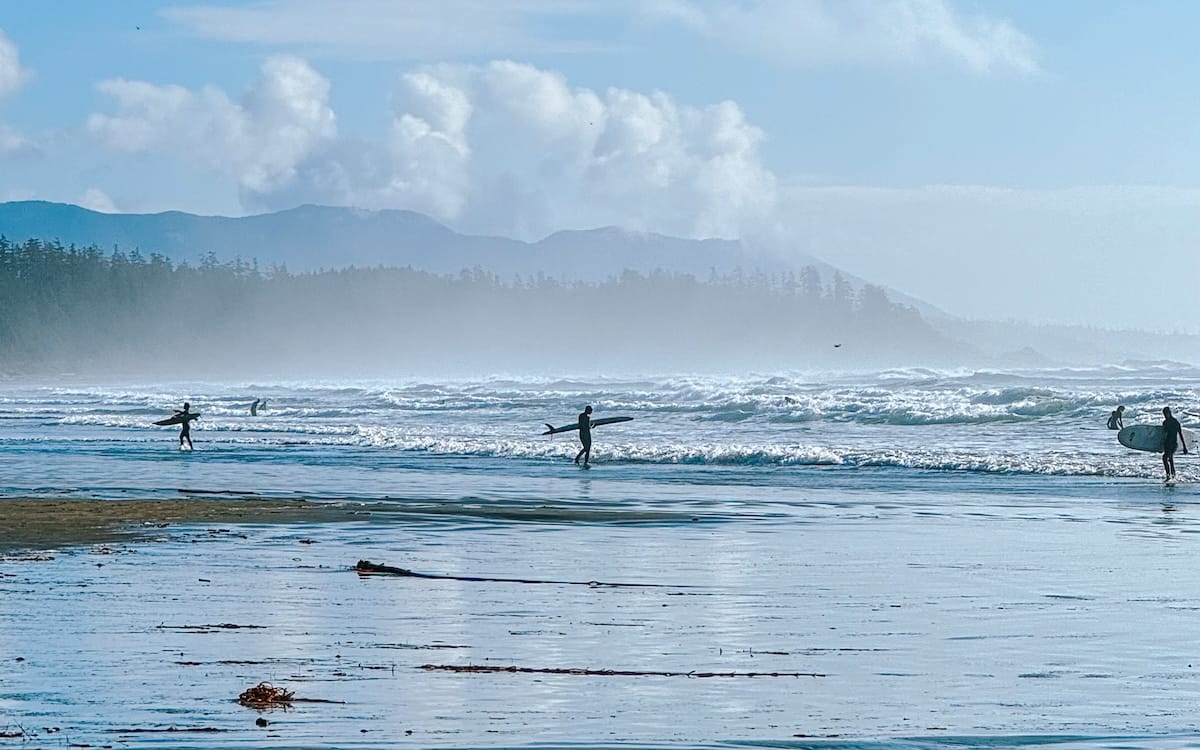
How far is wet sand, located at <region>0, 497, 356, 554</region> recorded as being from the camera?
1723 cm

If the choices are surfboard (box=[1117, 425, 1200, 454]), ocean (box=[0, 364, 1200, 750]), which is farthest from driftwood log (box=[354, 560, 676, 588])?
surfboard (box=[1117, 425, 1200, 454])

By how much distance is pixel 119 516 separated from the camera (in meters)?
20.1

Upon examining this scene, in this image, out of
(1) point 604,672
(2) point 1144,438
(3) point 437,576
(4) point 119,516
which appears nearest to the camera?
(1) point 604,672

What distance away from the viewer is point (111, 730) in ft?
25.7

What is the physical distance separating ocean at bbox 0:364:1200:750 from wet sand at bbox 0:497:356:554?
29 centimetres

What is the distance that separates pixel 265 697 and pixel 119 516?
1232 centimetres

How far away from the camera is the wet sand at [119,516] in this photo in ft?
56.5

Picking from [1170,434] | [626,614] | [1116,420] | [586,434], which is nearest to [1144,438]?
[1170,434]

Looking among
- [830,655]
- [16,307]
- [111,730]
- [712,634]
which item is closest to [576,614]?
[712,634]

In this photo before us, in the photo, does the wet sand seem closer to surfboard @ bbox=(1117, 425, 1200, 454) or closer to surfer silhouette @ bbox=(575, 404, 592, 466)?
surfer silhouette @ bbox=(575, 404, 592, 466)

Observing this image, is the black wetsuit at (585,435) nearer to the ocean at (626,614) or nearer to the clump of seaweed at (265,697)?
the ocean at (626,614)

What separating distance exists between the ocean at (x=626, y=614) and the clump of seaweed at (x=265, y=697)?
11 cm

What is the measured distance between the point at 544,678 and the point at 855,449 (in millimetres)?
28526

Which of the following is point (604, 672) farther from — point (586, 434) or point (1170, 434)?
point (586, 434)
